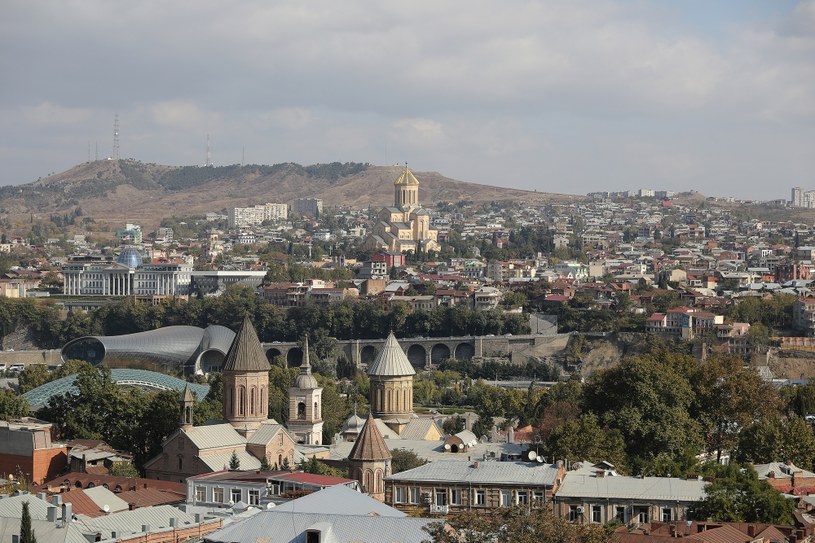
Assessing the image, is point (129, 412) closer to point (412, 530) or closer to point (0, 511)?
point (0, 511)

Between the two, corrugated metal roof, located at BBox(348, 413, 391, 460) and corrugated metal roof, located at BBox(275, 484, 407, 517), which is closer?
corrugated metal roof, located at BBox(275, 484, 407, 517)

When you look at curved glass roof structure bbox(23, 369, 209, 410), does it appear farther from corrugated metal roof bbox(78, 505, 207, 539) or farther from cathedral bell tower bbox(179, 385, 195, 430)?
corrugated metal roof bbox(78, 505, 207, 539)

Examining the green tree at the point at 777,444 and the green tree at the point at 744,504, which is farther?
the green tree at the point at 777,444

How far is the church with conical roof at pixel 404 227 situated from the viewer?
497ft

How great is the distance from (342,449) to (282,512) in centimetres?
2147

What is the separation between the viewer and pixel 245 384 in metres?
50.3

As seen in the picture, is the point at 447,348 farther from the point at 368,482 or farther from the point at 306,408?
the point at 368,482

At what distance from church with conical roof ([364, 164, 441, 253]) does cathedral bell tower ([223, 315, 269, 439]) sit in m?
96.0

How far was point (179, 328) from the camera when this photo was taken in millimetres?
98812

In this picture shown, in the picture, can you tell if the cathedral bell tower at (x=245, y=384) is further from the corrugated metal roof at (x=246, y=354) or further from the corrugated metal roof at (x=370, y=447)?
the corrugated metal roof at (x=370, y=447)

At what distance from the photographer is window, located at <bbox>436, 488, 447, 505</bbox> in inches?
1505

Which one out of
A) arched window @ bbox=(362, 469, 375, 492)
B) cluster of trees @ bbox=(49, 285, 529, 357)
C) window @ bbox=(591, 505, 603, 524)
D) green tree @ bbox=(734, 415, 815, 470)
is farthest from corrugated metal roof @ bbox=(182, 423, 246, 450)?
cluster of trees @ bbox=(49, 285, 529, 357)

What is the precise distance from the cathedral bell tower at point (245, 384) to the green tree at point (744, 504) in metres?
17.6

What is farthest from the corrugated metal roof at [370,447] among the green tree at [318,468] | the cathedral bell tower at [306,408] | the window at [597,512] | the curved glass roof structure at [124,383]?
the curved glass roof structure at [124,383]
